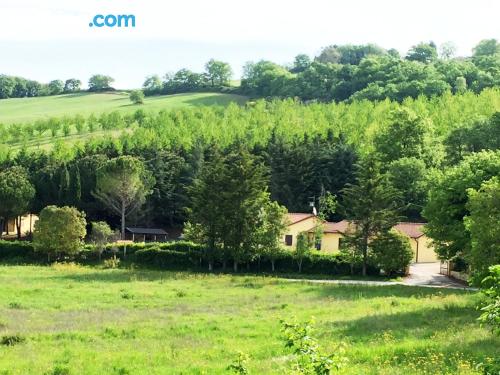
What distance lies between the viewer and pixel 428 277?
55156mm

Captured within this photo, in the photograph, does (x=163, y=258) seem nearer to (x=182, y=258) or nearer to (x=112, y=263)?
(x=182, y=258)

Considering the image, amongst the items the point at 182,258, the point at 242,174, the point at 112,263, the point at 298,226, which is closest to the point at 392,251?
the point at 242,174

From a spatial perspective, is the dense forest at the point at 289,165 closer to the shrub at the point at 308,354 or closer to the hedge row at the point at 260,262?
the hedge row at the point at 260,262

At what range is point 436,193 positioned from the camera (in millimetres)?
46625

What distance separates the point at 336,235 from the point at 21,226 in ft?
145

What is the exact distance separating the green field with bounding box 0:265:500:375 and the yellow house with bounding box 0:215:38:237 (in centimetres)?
4017

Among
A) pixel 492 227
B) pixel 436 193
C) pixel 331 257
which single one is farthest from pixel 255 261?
pixel 492 227

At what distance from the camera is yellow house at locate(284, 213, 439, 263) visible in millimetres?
67188

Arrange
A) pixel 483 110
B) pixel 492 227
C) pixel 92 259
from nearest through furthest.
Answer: pixel 492 227 < pixel 92 259 < pixel 483 110

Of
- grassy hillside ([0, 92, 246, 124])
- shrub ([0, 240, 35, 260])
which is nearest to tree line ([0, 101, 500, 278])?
shrub ([0, 240, 35, 260])

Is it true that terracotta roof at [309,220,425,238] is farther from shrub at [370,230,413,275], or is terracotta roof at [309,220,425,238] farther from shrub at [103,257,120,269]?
shrub at [103,257,120,269]

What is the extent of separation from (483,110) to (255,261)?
66.2 meters

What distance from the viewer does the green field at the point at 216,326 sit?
66.9 ft

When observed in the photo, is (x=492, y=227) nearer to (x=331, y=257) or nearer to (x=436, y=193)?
(x=436, y=193)
